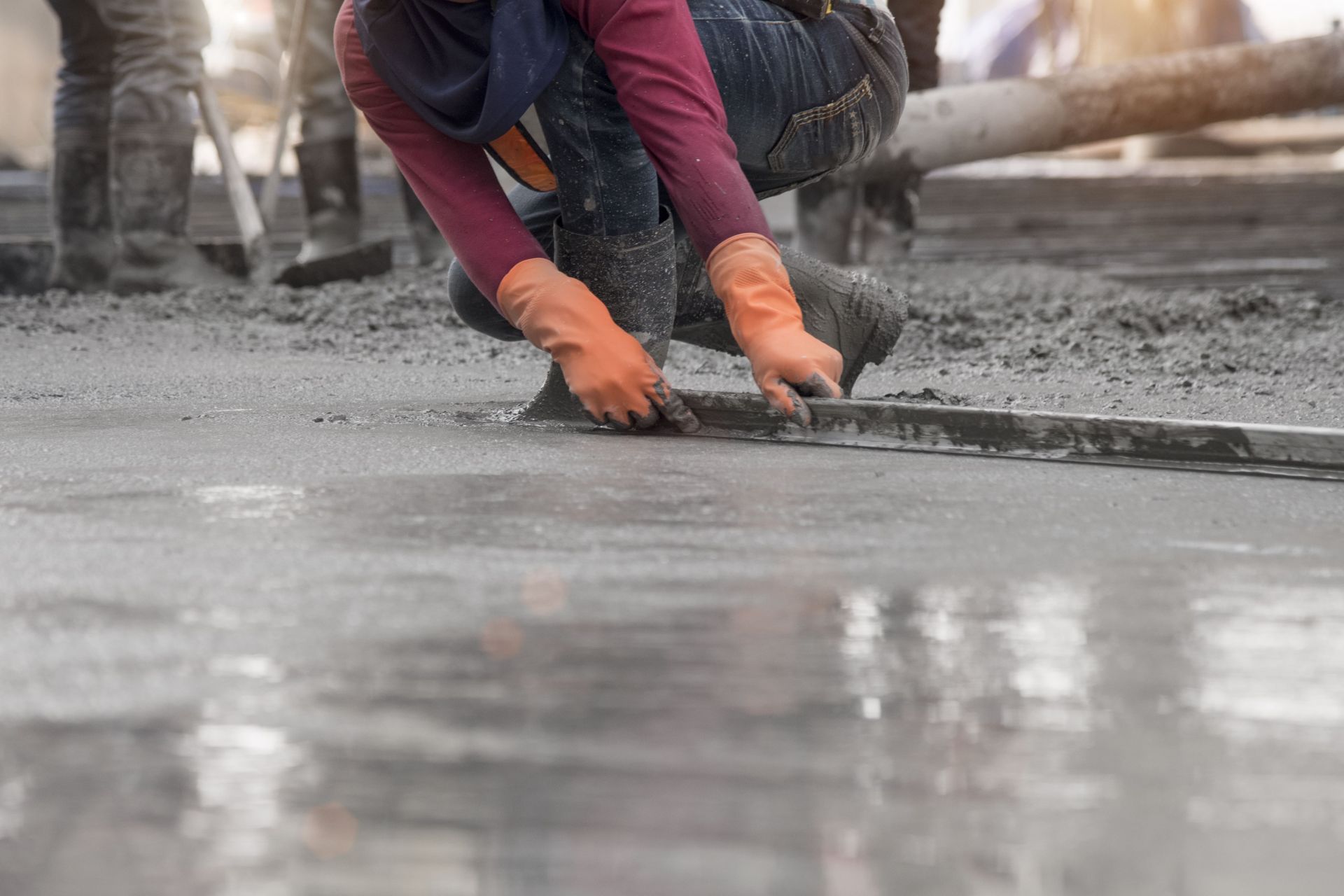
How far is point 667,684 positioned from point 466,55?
1.07m

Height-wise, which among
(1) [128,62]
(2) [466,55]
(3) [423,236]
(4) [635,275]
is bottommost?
(3) [423,236]

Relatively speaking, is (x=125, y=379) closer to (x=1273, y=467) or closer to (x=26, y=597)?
(x=26, y=597)

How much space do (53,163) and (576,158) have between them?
2437 millimetres

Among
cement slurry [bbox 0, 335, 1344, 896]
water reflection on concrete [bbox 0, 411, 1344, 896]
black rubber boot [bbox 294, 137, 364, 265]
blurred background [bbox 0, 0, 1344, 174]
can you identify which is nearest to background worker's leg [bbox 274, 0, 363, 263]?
black rubber boot [bbox 294, 137, 364, 265]

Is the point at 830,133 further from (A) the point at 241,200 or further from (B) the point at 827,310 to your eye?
(A) the point at 241,200

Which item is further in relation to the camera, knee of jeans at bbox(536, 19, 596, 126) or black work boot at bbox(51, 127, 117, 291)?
black work boot at bbox(51, 127, 117, 291)

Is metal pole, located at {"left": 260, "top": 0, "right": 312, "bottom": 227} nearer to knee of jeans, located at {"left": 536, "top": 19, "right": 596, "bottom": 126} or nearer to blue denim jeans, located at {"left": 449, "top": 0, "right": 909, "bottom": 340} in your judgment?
blue denim jeans, located at {"left": 449, "top": 0, "right": 909, "bottom": 340}

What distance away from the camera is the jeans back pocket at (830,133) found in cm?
196

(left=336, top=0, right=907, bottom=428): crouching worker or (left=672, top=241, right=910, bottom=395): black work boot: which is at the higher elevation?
(left=336, top=0, right=907, bottom=428): crouching worker

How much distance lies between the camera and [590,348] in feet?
5.52

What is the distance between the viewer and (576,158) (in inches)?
69.1

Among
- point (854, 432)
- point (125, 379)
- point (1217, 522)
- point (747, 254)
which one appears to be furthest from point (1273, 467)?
point (125, 379)

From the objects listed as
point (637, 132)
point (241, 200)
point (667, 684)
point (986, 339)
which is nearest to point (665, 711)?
point (667, 684)

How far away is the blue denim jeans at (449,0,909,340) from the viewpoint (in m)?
1.74
